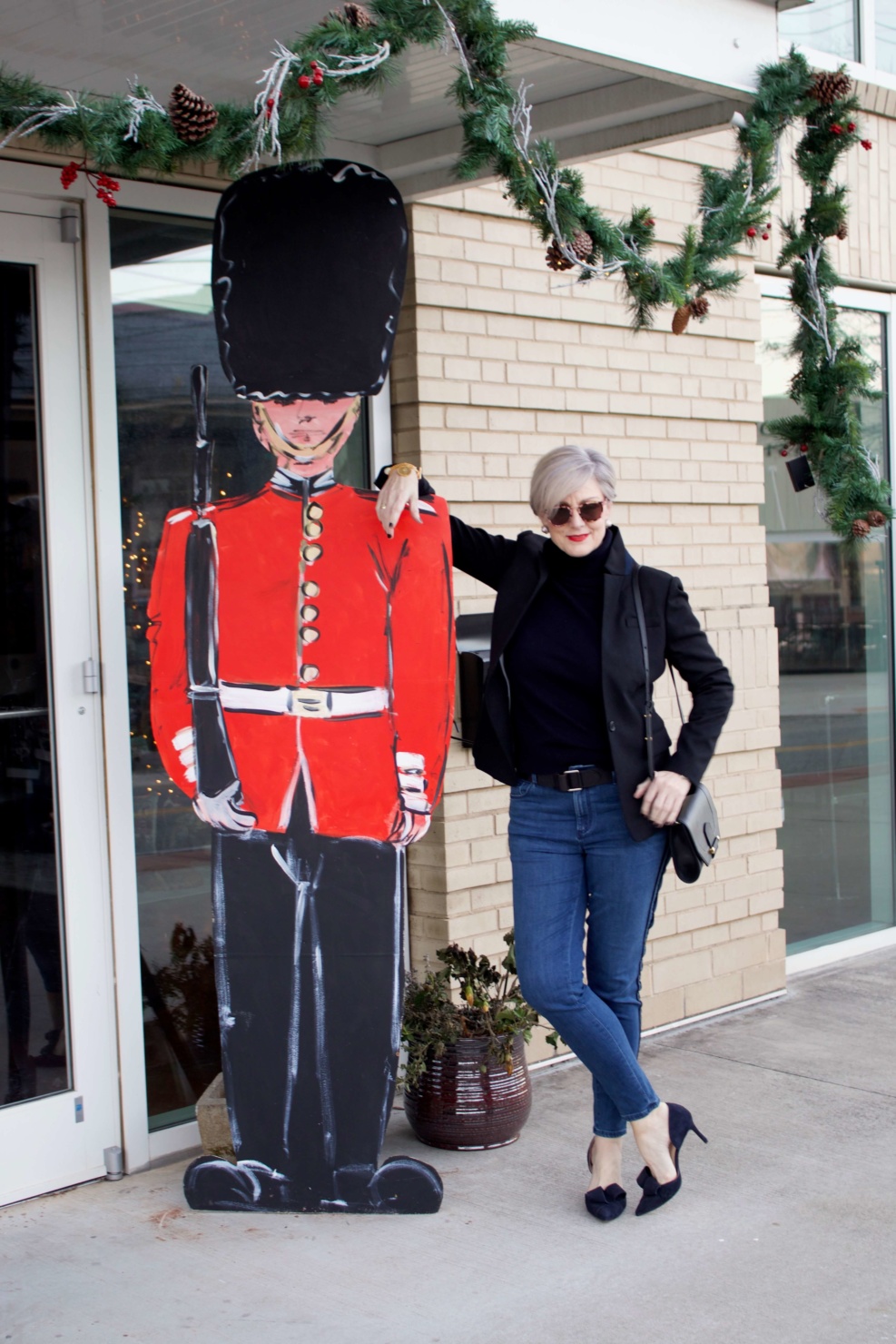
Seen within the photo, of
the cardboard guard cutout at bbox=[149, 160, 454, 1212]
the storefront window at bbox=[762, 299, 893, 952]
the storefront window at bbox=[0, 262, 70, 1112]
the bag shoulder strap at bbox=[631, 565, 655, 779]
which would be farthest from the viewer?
the storefront window at bbox=[762, 299, 893, 952]

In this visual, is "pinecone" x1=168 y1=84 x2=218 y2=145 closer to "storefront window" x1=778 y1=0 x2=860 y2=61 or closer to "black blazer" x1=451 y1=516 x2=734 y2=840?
"black blazer" x1=451 y1=516 x2=734 y2=840

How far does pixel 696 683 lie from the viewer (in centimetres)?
367

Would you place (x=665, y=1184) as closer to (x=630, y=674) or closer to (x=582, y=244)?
(x=630, y=674)

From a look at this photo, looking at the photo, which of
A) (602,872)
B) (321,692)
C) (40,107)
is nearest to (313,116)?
(40,107)

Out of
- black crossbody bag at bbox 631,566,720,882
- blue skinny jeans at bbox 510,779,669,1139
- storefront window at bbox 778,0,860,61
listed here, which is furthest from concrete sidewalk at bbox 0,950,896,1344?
storefront window at bbox 778,0,860,61

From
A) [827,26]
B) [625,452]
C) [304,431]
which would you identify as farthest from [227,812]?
[827,26]

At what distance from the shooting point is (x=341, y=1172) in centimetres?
368

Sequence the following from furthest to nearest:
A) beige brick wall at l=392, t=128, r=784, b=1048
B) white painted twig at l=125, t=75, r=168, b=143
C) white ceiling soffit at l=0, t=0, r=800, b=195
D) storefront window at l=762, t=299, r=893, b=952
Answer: storefront window at l=762, t=299, r=893, b=952, beige brick wall at l=392, t=128, r=784, b=1048, white ceiling soffit at l=0, t=0, r=800, b=195, white painted twig at l=125, t=75, r=168, b=143

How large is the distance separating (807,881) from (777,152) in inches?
136

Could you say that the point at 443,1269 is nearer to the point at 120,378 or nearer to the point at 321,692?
the point at 321,692

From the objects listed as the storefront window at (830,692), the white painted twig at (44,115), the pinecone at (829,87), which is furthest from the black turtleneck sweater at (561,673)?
the storefront window at (830,692)

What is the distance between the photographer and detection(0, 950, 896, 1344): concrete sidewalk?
3.18 m

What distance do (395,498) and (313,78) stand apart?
1.02 meters

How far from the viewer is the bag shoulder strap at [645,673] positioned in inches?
140
